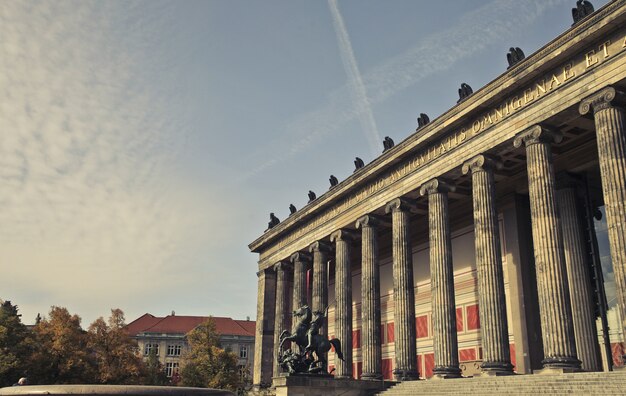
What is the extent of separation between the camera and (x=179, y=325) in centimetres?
11144

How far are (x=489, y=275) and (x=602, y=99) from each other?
8.82m

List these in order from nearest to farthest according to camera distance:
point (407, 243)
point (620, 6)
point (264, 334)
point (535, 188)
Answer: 1. point (620, 6)
2. point (535, 188)
3. point (407, 243)
4. point (264, 334)

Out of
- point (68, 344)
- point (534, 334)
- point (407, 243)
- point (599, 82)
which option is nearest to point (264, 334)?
point (68, 344)

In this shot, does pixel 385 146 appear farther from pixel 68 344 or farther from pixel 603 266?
pixel 68 344

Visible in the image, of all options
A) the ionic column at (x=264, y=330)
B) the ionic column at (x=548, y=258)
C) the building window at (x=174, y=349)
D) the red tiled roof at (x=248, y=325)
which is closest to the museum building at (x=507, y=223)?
the ionic column at (x=548, y=258)

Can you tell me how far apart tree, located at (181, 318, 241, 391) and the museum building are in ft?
59.1

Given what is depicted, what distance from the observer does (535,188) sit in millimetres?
24656

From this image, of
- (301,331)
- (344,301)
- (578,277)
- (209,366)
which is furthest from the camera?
(209,366)

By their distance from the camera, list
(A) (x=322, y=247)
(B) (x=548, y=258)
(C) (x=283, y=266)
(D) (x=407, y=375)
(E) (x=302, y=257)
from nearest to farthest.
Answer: (B) (x=548, y=258), (D) (x=407, y=375), (A) (x=322, y=247), (E) (x=302, y=257), (C) (x=283, y=266)

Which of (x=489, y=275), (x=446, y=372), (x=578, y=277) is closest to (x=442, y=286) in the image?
(x=489, y=275)

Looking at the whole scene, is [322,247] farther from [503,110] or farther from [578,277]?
[503,110]

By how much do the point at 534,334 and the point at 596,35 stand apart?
15534mm

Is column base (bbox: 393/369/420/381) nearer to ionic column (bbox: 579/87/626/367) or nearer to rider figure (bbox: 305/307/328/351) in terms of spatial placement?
rider figure (bbox: 305/307/328/351)

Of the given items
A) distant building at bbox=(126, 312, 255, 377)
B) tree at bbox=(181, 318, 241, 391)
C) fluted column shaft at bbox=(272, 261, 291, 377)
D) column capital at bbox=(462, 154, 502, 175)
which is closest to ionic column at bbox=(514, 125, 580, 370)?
column capital at bbox=(462, 154, 502, 175)
